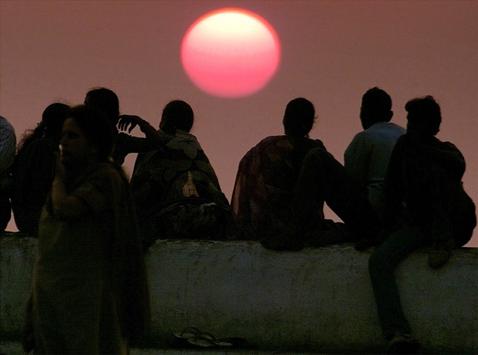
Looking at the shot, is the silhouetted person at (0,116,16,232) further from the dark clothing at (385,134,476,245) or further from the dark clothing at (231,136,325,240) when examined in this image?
the dark clothing at (385,134,476,245)

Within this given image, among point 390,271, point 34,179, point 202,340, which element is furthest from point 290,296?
point 34,179

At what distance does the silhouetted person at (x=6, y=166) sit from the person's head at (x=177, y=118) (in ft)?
4.24

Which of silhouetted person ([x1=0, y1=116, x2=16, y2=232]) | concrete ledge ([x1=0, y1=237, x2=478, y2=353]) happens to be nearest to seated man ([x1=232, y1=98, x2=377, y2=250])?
concrete ledge ([x1=0, y1=237, x2=478, y2=353])

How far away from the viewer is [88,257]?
670cm

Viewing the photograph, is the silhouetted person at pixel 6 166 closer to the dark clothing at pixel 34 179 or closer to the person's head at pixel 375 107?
the dark clothing at pixel 34 179

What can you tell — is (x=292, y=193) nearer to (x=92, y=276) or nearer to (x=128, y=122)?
(x=128, y=122)

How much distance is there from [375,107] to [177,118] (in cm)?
170

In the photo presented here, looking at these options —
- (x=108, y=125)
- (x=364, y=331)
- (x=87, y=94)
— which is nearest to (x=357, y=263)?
(x=364, y=331)

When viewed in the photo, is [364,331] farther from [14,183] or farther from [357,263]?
[14,183]

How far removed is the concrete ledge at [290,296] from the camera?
390 inches

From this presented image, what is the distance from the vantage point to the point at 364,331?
32.8ft

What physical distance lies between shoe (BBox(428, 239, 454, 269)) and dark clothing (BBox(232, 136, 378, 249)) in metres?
0.53

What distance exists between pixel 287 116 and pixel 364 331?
1764mm

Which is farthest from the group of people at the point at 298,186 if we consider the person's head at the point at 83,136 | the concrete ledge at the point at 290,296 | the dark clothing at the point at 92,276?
the dark clothing at the point at 92,276
